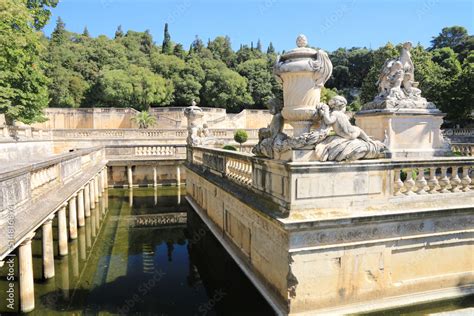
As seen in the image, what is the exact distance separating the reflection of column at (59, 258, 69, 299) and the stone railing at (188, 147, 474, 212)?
181 inches

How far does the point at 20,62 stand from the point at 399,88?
72.0 ft

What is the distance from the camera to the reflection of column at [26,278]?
6.28 metres

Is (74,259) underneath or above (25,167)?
underneath

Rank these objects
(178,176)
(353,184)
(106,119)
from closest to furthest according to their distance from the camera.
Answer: (353,184)
(178,176)
(106,119)

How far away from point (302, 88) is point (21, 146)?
66.5ft

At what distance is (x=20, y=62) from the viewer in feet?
74.1

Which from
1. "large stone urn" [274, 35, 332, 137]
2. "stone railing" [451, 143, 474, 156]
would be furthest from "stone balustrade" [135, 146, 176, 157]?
"large stone urn" [274, 35, 332, 137]

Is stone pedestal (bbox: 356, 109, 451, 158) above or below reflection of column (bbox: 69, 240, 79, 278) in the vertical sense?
above

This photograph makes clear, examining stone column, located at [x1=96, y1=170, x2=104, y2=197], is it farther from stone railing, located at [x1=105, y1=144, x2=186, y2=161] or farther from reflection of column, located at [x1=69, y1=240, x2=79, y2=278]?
reflection of column, located at [x1=69, y1=240, x2=79, y2=278]

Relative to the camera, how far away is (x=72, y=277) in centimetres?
845

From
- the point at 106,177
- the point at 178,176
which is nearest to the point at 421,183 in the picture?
the point at 178,176

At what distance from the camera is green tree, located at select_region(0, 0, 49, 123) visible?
17391 millimetres

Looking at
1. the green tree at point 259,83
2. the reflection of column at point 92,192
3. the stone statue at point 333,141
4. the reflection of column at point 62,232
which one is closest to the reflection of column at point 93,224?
the reflection of column at point 92,192

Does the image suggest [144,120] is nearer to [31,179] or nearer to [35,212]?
[31,179]
